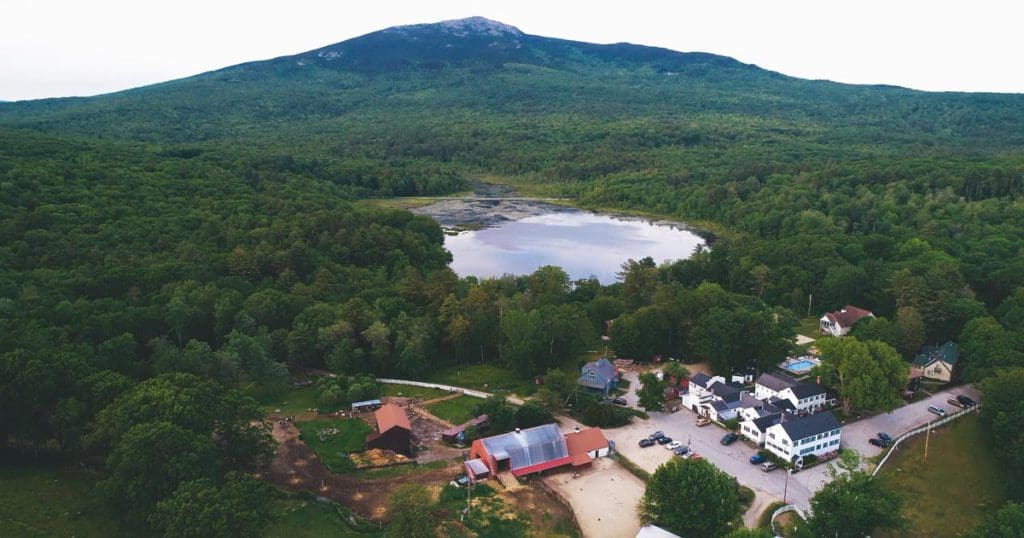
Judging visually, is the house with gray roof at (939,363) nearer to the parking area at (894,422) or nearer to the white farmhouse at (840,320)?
the parking area at (894,422)

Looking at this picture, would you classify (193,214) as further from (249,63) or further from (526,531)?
(249,63)

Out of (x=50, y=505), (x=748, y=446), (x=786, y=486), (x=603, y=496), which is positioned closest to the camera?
(x=50, y=505)

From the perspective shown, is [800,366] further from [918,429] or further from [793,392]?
[918,429]

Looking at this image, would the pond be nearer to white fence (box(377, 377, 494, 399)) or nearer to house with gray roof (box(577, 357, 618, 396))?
house with gray roof (box(577, 357, 618, 396))

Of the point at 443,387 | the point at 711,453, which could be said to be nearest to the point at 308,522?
the point at 443,387

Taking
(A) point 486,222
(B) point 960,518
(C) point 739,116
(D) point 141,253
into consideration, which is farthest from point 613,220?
(C) point 739,116
